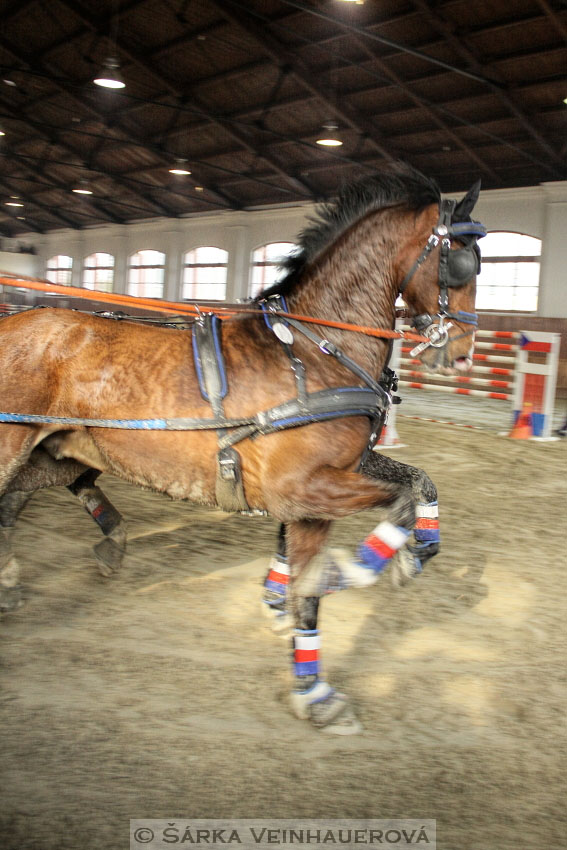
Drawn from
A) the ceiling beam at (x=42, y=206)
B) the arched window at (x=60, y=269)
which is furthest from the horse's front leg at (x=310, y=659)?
the arched window at (x=60, y=269)

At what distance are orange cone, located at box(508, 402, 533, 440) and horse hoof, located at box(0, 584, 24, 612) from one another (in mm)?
6377

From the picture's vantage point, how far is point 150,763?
6.40ft

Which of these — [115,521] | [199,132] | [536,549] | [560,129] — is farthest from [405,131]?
[115,521]

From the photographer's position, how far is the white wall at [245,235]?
1413 cm

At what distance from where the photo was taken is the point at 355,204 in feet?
8.29

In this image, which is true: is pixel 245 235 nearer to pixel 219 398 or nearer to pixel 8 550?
pixel 8 550

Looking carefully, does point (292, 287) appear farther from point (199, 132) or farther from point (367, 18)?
point (199, 132)

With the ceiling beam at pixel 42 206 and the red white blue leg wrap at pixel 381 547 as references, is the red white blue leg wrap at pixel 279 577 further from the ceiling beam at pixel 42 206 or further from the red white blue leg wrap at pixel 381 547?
the ceiling beam at pixel 42 206

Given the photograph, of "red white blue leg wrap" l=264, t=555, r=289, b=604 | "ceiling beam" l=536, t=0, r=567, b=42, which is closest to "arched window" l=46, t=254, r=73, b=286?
"ceiling beam" l=536, t=0, r=567, b=42

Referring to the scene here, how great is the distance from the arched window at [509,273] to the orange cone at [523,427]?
733cm

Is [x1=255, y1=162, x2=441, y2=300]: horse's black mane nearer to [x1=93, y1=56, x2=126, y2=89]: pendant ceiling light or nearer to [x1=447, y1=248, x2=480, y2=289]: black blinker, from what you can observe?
[x1=447, y1=248, x2=480, y2=289]: black blinker

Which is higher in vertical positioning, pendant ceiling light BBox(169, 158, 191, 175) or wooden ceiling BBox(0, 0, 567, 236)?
wooden ceiling BBox(0, 0, 567, 236)

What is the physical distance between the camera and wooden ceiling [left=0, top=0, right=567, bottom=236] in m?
10.2

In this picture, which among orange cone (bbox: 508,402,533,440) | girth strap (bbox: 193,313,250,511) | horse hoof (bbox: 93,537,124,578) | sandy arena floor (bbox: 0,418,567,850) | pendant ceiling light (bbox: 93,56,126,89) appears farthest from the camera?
pendant ceiling light (bbox: 93,56,126,89)
